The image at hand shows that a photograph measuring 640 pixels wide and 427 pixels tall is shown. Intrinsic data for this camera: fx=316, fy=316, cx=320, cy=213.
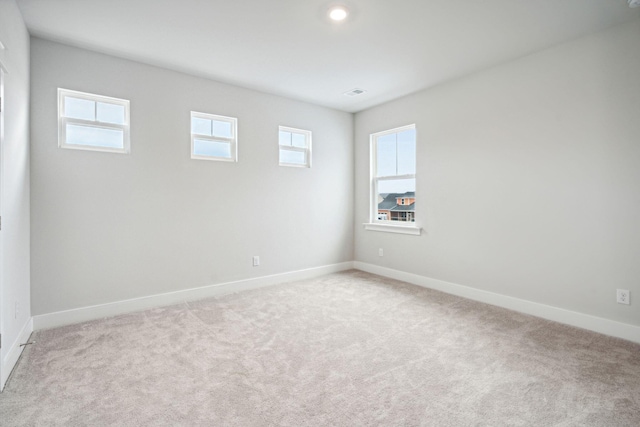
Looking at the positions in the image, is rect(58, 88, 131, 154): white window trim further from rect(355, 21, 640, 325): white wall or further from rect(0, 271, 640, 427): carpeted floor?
rect(355, 21, 640, 325): white wall

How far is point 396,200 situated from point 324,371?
10.6 ft

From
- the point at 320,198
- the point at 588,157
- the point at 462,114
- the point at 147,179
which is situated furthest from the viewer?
the point at 320,198

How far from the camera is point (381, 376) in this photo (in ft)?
7.08

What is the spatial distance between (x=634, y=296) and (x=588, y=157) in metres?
1.27

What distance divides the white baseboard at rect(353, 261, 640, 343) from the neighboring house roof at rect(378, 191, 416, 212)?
0.96 metres

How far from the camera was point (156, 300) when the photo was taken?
3607mm

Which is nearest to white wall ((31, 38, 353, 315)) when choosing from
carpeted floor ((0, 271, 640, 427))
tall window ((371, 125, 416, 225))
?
carpeted floor ((0, 271, 640, 427))

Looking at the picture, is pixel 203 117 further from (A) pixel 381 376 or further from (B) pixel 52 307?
(A) pixel 381 376

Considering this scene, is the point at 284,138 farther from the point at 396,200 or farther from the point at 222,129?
the point at 396,200

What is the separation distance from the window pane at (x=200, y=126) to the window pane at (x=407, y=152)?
277cm

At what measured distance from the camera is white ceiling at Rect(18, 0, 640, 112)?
2.51 m

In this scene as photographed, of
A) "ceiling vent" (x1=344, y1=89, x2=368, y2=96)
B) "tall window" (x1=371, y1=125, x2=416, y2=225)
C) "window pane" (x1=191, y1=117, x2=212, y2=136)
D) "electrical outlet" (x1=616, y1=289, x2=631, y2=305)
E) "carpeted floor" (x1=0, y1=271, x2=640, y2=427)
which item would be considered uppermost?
"ceiling vent" (x1=344, y1=89, x2=368, y2=96)

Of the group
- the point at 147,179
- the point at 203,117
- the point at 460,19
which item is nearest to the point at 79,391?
the point at 147,179

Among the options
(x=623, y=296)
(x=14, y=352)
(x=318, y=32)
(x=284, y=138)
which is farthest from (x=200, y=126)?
(x=623, y=296)
